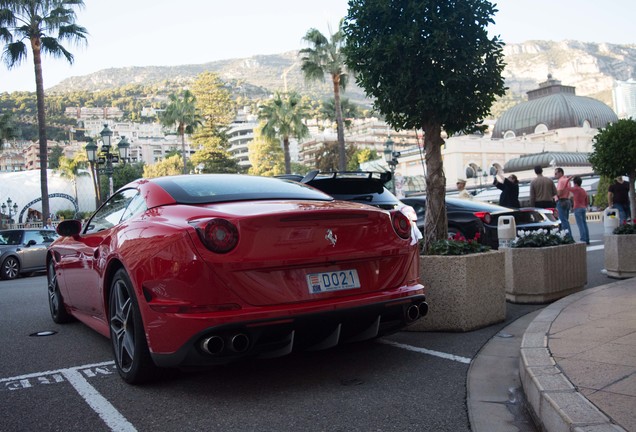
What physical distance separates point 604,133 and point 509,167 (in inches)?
3283

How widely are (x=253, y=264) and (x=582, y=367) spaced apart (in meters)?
1.90

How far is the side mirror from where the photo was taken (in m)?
5.51

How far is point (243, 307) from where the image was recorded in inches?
137

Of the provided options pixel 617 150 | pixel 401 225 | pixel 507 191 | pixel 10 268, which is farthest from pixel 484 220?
pixel 10 268

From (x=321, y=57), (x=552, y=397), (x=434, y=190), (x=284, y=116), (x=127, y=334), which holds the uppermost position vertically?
(x=321, y=57)

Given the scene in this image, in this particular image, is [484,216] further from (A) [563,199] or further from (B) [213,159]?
(B) [213,159]

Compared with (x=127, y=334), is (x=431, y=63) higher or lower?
higher

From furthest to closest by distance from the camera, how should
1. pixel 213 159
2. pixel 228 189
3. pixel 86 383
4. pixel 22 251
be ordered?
1. pixel 213 159
2. pixel 22 251
3. pixel 228 189
4. pixel 86 383

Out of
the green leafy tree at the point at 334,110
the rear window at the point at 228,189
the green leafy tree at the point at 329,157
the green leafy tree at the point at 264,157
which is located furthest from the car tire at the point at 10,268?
the green leafy tree at the point at 329,157

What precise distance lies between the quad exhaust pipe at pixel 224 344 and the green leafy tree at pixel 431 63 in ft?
11.2

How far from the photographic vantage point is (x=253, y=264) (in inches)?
138

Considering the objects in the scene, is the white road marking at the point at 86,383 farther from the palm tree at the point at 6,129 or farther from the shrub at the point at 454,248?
the palm tree at the point at 6,129

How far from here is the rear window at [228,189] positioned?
423 cm

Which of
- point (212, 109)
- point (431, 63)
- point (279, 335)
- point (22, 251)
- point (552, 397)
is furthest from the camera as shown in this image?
point (212, 109)
